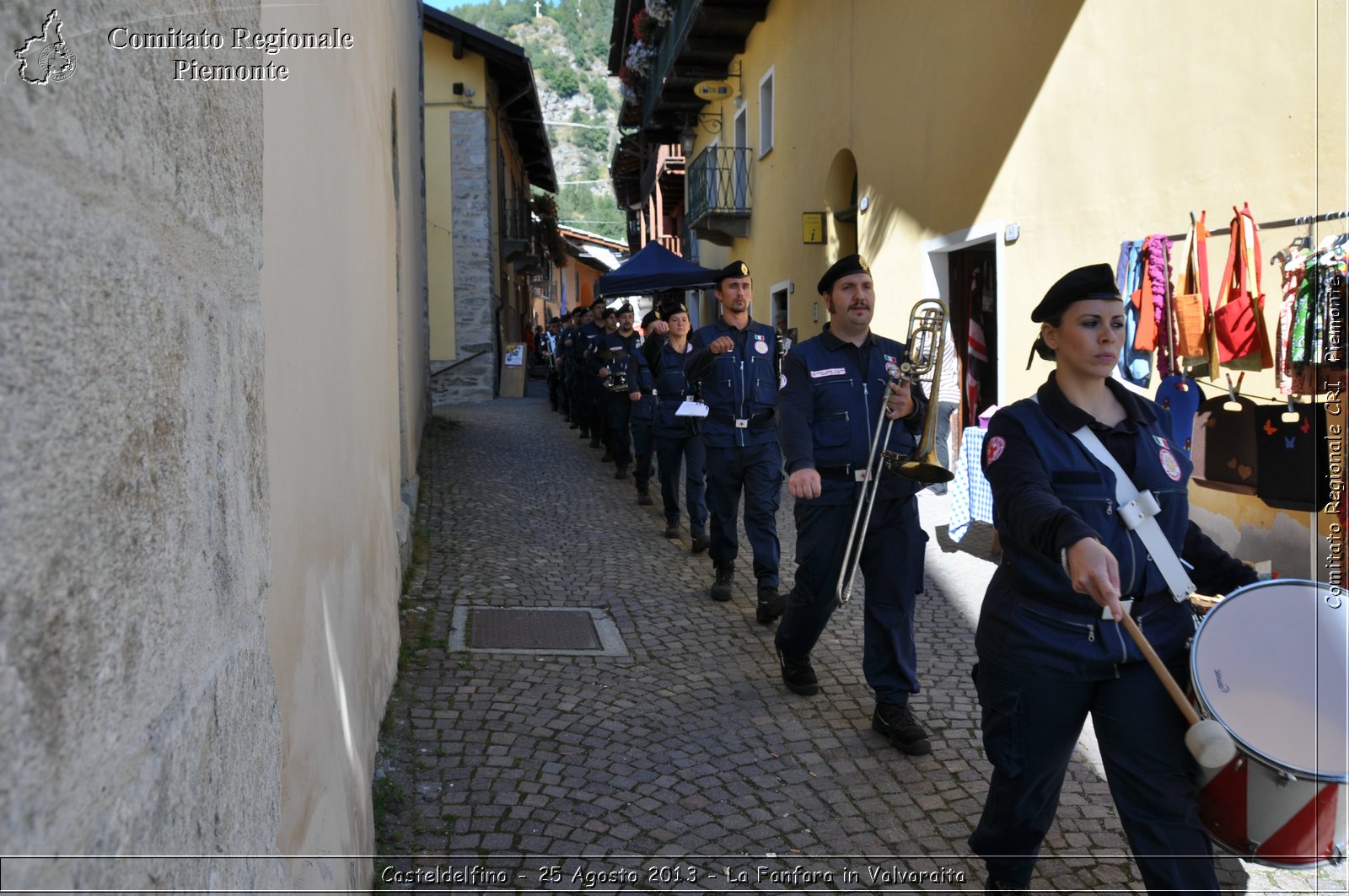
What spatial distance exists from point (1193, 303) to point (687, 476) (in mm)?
3988

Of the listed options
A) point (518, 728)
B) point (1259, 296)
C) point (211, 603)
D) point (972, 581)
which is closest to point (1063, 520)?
point (211, 603)

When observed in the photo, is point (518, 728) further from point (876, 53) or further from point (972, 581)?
point (876, 53)

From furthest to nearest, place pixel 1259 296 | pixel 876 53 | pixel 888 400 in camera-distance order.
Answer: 1. pixel 876 53
2. pixel 1259 296
3. pixel 888 400

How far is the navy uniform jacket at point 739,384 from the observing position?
6.77 metres

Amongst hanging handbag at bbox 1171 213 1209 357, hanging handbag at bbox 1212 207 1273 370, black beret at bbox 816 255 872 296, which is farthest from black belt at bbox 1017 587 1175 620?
hanging handbag at bbox 1171 213 1209 357

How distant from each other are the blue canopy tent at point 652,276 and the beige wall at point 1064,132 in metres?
1.73

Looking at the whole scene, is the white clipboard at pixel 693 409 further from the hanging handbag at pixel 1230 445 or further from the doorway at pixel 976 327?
the hanging handbag at pixel 1230 445

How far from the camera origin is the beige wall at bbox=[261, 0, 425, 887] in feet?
6.63

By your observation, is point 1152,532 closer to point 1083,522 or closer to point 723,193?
point 1083,522

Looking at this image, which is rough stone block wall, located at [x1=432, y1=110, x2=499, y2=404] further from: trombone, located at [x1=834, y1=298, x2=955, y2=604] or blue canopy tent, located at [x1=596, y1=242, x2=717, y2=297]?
trombone, located at [x1=834, y1=298, x2=955, y2=604]

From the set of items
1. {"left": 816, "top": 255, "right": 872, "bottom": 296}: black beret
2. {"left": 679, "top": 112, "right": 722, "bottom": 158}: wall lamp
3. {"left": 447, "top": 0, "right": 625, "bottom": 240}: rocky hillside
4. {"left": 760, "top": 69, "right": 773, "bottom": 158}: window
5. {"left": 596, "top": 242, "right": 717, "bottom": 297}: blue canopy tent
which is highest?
{"left": 447, "top": 0, "right": 625, "bottom": 240}: rocky hillside

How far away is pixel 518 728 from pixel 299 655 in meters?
2.36

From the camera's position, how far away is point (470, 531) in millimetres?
8773

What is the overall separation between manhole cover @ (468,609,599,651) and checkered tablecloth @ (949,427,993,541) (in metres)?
2.97
